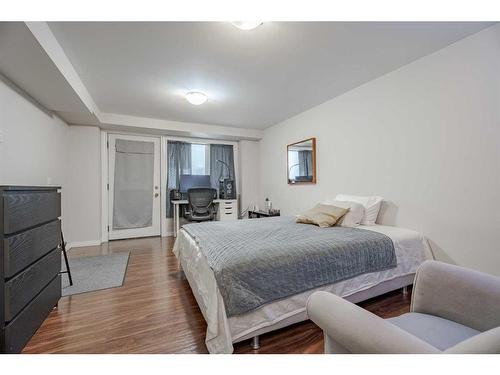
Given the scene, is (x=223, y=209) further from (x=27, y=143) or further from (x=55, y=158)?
(x=27, y=143)

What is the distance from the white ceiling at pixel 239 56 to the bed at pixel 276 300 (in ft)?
5.65

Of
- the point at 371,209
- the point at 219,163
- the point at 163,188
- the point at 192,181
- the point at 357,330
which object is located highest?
the point at 219,163

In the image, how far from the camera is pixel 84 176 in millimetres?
3969

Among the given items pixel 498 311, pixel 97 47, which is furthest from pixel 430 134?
pixel 97 47

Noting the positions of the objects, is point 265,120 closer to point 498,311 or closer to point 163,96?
point 163,96

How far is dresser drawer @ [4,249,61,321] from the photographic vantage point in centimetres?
130

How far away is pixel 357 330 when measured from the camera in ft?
2.49

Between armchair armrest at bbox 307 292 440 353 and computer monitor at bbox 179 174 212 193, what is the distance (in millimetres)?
4269

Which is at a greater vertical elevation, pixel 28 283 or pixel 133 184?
pixel 133 184

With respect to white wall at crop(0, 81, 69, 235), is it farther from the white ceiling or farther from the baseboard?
the baseboard

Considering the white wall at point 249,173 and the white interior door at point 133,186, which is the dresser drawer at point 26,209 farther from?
the white wall at point 249,173

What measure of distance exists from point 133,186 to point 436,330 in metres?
4.84

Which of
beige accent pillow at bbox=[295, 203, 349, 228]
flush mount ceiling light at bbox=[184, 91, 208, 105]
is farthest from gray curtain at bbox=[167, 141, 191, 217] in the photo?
beige accent pillow at bbox=[295, 203, 349, 228]

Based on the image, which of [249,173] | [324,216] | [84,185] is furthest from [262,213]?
[84,185]
